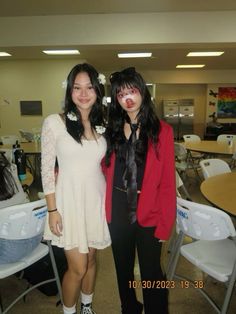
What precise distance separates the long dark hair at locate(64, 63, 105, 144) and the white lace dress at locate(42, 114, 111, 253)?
0.13 feet

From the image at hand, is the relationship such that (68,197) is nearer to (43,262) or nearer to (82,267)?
(82,267)

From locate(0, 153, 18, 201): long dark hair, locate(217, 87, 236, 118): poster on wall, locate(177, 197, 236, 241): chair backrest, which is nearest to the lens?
locate(177, 197, 236, 241): chair backrest

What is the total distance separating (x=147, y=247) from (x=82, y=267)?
40 centimetres

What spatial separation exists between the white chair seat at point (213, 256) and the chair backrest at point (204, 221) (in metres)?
0.19

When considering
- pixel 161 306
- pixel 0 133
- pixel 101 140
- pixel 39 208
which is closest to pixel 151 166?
pixel 101 140

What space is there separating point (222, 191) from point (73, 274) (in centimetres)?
117

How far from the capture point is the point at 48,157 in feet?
4.93

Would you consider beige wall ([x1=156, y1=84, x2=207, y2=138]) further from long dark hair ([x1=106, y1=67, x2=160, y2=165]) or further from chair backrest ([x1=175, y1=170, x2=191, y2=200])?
long dark hair ([x1=106, y1=67, x2=160, y2=165])

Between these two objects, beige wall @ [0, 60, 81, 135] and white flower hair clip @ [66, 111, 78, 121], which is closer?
white flower hair clip @ [66, 111, 78, 121]

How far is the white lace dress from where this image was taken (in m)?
1.50

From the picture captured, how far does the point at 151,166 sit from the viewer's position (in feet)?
4.76

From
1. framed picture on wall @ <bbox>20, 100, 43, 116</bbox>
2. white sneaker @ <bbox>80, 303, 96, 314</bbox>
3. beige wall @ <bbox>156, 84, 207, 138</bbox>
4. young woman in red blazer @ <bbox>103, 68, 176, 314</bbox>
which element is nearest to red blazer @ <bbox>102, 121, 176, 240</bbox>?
young woman in red blazer @ <bbox>103, 68, 176, 314</bbox>

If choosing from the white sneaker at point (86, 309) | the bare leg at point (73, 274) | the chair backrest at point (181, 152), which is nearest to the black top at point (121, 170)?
the bare leg at point (73, 274)

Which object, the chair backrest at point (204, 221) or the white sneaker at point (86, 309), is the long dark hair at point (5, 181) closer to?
the white sneaker at point (86, 309)
